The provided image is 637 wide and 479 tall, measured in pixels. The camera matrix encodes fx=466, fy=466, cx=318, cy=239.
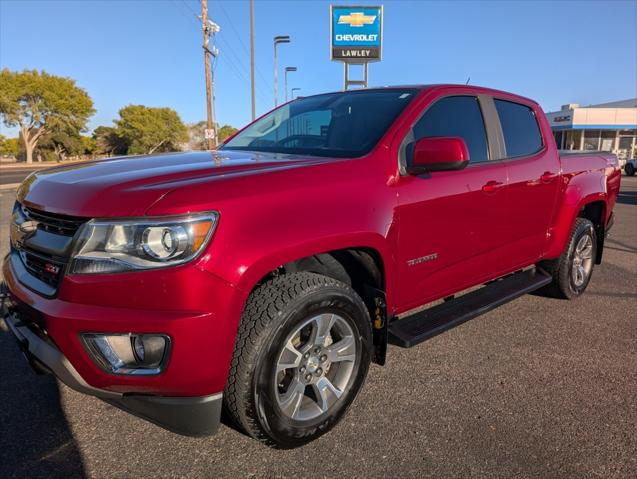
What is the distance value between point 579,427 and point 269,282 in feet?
6.31

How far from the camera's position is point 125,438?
2.49 m

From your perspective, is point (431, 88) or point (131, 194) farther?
point (431, 88)

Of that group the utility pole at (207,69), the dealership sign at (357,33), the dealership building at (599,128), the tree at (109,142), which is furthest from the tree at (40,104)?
the dealership building at (599,128)

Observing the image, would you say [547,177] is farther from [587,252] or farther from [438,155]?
[438,155]

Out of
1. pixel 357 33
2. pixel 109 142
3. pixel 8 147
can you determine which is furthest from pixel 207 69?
pixel 8 147

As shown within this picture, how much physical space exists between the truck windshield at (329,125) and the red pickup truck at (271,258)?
0.02 meters

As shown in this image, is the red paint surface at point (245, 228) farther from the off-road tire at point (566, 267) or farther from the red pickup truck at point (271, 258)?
the off-road tire at point (566, 267)

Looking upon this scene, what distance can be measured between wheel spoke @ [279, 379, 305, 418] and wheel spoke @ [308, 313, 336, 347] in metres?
0.22

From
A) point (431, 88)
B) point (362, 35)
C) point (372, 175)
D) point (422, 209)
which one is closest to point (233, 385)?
point (372, 175)

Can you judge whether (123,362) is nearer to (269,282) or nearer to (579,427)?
(269,282)

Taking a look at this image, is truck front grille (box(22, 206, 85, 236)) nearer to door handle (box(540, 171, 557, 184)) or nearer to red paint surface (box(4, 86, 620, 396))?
red paint surface (box(4, 86, 620, 396))

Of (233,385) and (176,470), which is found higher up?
(233,385)

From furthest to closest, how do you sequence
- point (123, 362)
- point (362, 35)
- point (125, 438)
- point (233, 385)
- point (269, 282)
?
point (362, 35) < point (125, 438) < point (269, 282) < point (233, 385) < point (123, 362)

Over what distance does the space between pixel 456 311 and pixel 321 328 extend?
1.27 meters
